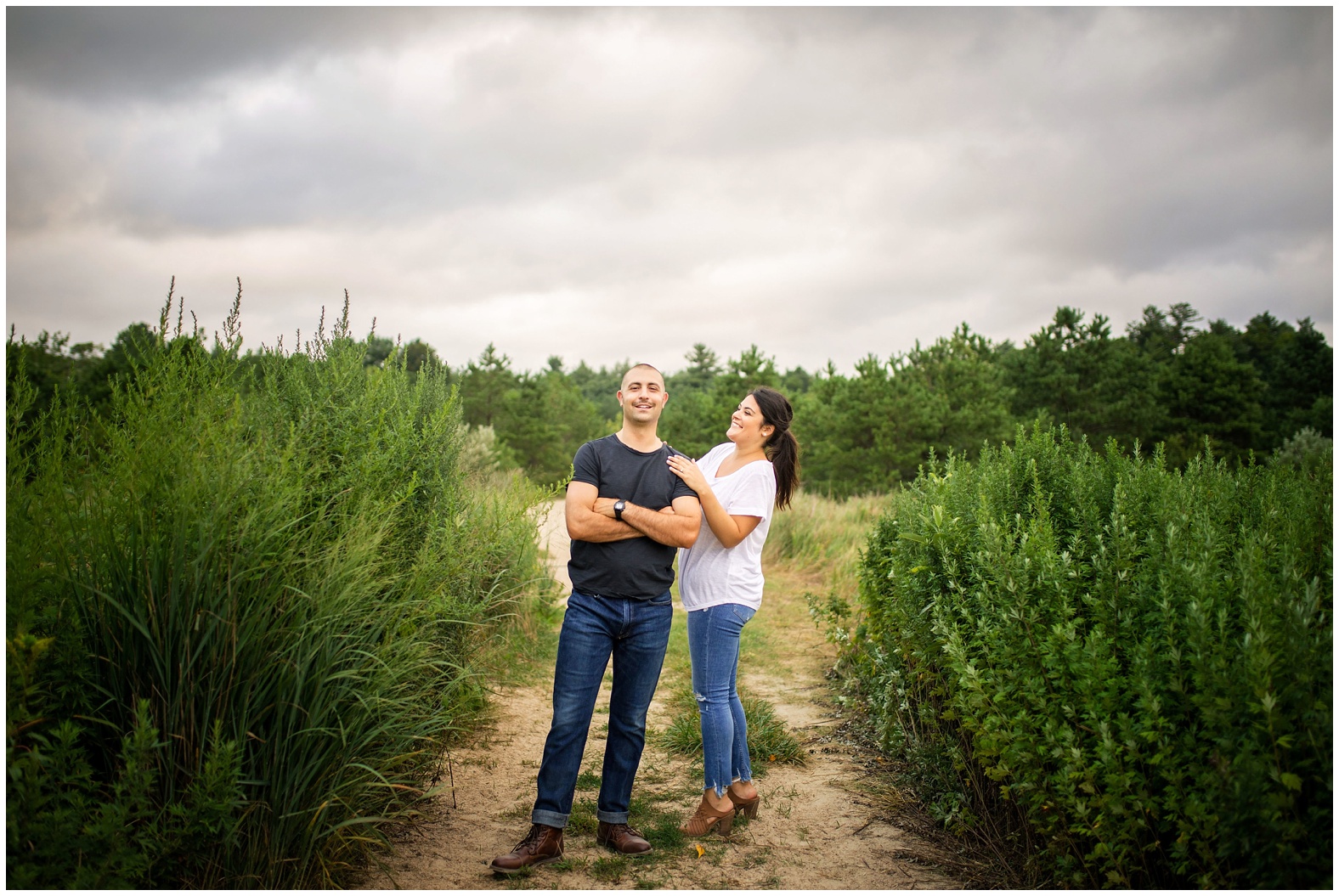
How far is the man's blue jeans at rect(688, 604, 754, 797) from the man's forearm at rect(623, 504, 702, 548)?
1.51 ft

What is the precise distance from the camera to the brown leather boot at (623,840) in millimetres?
3512

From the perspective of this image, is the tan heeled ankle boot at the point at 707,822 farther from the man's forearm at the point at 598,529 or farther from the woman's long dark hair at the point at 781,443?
the woman's long dark hair at the point at 781,443

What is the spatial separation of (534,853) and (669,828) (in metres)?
0.74

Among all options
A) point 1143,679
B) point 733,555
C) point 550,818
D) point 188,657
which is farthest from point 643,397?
point 1143,679

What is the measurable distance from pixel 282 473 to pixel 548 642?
4918 millimetres

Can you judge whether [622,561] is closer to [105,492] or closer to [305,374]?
[105,492]

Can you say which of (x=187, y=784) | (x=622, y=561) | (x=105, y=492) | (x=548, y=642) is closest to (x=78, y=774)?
(x=187, y=784)

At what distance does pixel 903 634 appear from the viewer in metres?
4.21

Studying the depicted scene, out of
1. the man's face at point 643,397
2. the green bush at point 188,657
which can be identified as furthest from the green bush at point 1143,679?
the green bush at point 188,657

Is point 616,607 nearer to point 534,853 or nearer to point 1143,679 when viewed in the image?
point 534,853

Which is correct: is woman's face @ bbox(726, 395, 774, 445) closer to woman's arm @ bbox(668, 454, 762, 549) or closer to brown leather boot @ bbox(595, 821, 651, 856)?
woman's arm @ bbox(668, 454, 762, 549)

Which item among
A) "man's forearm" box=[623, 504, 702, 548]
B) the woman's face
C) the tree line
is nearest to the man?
"man's forearm" box=[623, 504, 702, 548]

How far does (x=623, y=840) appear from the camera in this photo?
3.52 m

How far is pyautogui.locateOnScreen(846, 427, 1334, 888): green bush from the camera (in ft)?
7.13
